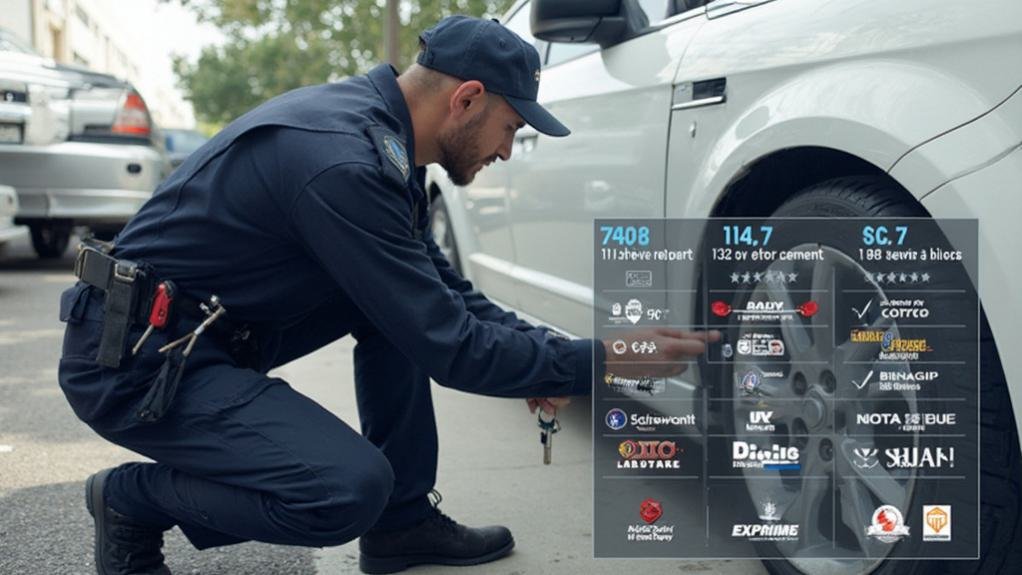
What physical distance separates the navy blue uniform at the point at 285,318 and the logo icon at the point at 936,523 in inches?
24.1

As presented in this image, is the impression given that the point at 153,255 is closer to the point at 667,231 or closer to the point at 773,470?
the point at 667,231

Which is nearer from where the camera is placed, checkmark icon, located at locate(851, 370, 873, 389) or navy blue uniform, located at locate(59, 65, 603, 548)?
checkmark icon, located at locate(851, 370, 873, 389)

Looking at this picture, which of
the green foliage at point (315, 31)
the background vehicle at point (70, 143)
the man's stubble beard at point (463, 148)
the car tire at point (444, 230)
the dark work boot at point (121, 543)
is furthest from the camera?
the green foliage at point (315, 31)

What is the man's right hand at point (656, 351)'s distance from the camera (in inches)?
78.6

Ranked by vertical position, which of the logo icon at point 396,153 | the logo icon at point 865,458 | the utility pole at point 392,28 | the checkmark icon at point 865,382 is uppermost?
the utility pole at point 392,28

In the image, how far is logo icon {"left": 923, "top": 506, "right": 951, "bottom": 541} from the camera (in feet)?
5.90

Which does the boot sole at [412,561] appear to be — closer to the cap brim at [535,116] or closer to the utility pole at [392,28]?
the cap brim at [535,116]

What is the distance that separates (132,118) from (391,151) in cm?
590

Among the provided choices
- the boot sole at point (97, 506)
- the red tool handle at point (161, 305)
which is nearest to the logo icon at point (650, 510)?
the red tool handle at point (161, 305)

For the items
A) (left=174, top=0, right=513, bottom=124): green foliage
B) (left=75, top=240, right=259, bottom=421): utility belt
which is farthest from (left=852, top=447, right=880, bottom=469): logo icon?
(left=174, top=0, right=513, bottom=124): green foliage

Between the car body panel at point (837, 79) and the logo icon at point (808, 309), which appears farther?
the logo icon at point (808, 309)

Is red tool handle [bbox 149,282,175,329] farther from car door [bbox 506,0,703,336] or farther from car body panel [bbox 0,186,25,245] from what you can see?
car body panel [bbox 0,186,25,245]

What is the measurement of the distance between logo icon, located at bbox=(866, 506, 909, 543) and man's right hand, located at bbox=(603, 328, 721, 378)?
0.41 metres

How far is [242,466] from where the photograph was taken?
7.07 feet
